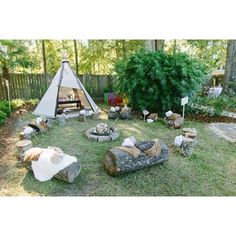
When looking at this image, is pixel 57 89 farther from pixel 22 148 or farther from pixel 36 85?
pixel 22 148

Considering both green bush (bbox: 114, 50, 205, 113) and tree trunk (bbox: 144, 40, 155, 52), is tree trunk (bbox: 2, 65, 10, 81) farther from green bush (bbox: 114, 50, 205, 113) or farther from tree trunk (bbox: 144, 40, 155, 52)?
tree trunk (bbox: 144, 40, 155, 52)

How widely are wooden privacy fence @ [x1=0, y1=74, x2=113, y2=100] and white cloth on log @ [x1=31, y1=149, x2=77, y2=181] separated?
7.27ft

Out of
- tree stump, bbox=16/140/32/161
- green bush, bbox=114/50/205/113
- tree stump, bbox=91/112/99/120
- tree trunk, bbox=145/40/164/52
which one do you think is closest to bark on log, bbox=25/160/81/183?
tree stump, bbox=16/140/32/161

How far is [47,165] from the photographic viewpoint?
2.25 meters

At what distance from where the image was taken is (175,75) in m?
4.22

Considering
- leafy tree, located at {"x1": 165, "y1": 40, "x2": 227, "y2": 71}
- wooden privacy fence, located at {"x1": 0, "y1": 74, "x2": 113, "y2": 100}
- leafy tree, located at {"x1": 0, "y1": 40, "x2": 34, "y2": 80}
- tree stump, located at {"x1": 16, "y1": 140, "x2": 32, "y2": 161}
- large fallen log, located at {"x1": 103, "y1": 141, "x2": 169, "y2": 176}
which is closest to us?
large fallen log, located at {"x1": 103, "y1": 141, "x2": 169, "y2": 176}

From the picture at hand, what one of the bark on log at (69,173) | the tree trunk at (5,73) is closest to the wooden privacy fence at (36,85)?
the tree trunk at (5,73)

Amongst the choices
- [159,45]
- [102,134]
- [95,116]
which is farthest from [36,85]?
[159,45]

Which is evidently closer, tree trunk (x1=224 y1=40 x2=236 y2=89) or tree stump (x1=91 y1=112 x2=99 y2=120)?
tree stump (x1=91 y1=112 x2=99 y2=120)

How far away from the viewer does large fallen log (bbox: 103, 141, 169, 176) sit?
2.27 metres

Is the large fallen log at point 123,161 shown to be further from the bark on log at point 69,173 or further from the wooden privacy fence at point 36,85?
the wooden privacy fence at point 36,85
